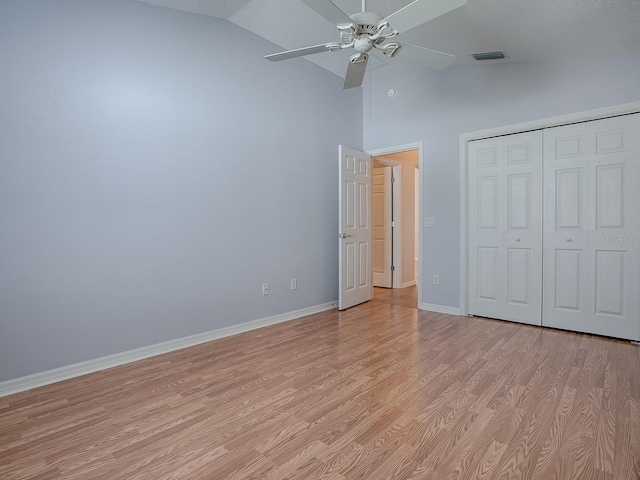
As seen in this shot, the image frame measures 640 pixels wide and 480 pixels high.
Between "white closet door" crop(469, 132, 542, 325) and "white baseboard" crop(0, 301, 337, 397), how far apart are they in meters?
2.34

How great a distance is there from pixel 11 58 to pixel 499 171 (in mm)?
4260

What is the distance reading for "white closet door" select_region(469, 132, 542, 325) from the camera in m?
3.57

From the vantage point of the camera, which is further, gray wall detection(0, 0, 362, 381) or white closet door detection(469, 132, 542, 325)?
white closet door detection(469, 132, 542, 325)

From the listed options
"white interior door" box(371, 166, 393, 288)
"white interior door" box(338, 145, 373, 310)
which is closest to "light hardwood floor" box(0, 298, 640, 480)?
"white interior door" box(338, 145, 373, 310)

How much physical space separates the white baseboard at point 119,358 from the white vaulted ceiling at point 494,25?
9.25 feet

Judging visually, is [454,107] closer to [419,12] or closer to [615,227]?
[615,227]

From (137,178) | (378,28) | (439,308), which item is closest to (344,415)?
(378,28)

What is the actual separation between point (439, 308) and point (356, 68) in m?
2.99

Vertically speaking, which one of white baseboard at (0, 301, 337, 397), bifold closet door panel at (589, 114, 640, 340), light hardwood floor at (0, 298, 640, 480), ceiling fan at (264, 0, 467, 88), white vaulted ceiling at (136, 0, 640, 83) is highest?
white vaulted ceiling at (136, 0, 640, 83)

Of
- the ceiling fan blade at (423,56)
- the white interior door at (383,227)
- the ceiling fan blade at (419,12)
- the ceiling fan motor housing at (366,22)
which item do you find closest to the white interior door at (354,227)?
the white interior door at (383,227)

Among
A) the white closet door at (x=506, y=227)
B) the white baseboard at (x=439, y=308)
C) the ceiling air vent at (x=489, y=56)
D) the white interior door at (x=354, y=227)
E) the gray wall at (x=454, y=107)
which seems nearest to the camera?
the gray wall at (x=454, y=107)

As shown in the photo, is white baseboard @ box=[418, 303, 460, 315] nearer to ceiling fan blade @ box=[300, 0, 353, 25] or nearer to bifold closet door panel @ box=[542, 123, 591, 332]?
bifold closet door panel @ box=[542, 123, 591, 332]

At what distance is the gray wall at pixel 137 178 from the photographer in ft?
7.47

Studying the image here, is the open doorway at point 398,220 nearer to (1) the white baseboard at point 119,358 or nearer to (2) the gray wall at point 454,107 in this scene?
(2) the gray wall at point 454,107
